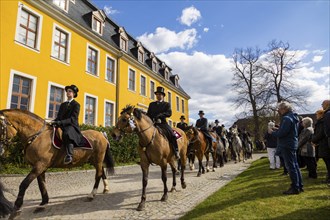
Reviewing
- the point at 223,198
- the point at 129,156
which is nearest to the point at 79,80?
the point at 129,156

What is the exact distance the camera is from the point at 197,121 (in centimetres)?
1214

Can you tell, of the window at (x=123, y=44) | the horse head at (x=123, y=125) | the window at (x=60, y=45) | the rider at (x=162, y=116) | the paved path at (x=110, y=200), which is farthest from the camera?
the window at (x=123, y=44)

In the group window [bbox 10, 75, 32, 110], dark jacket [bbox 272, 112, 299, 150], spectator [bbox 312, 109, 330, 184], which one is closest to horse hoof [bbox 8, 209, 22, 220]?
dark jacket [bbox 272, 112, 299, 150]

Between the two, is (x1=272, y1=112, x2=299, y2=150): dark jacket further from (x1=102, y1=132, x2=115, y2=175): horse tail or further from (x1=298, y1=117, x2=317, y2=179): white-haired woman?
(x1=102, y1=132, x2=115, y2=175): horse tail

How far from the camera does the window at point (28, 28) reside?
13.6 meters

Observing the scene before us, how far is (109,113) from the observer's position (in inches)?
838

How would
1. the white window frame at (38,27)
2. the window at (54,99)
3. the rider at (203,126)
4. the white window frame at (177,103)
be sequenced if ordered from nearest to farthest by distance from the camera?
the rider at (203,126) → the white window frame at (38,27) → the window at (54,99) → the white window frame at (177,103)

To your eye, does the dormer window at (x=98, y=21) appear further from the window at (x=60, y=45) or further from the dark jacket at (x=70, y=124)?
the dark jacket at (x=70, y=124)

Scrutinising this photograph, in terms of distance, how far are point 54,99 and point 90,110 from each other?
363cm

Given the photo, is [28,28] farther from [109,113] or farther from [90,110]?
[109,113]

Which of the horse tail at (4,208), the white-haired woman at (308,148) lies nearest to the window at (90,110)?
the horse tail at (4,208)

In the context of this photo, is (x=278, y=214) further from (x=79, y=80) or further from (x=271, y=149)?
(x=79, y=80)

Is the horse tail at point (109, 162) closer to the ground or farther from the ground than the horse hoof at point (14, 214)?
farther from the ground

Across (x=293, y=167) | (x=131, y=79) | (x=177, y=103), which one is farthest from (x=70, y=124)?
(x=177, y=103)
